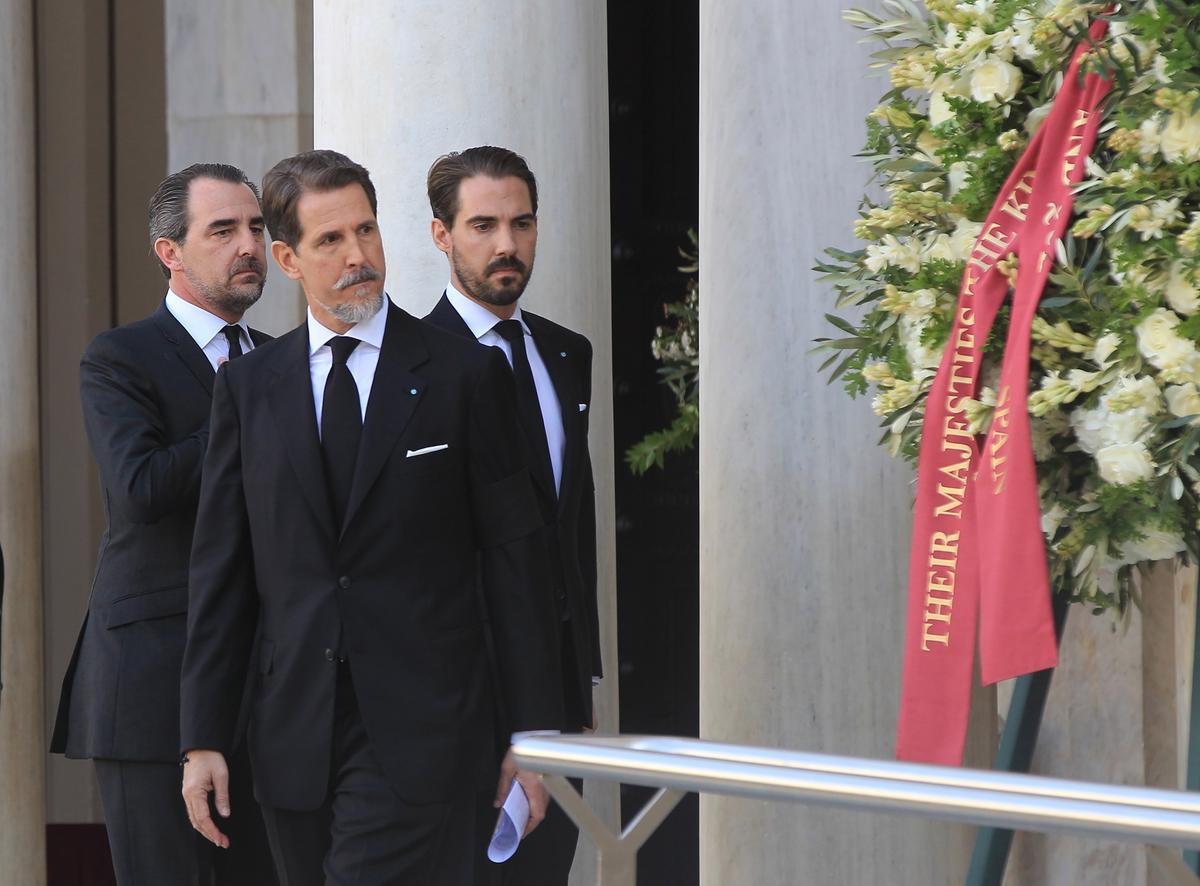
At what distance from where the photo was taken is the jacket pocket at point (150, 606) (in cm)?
442

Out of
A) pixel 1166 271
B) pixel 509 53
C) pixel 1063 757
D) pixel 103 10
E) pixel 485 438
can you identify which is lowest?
pixel 1063 757

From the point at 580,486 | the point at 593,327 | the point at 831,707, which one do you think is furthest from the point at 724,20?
the point at 831,707

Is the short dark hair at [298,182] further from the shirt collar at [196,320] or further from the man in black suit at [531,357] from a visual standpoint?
the shirt collar at [196,320]

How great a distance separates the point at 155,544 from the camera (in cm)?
442

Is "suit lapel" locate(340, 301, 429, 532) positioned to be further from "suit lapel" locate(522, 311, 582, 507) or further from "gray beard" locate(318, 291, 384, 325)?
"suit lapel" locate(522, 311, 582, 507)

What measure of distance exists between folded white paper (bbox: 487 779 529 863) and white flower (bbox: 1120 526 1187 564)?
4.48 feet

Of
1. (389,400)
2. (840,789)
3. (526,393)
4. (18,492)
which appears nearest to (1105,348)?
(840,789)

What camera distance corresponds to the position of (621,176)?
916 cm

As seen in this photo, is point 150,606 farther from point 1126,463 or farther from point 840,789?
point 840,789

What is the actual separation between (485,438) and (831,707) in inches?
53.2

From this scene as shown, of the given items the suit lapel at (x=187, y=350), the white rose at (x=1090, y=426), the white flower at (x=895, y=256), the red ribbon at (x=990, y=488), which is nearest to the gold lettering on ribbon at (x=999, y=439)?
the red ribbon at (x=990, y=488)

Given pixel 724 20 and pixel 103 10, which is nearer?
pixel 724 20

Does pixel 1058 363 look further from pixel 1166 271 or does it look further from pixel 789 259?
pixel 789 259

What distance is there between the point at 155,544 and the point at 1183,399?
2.47 meters
